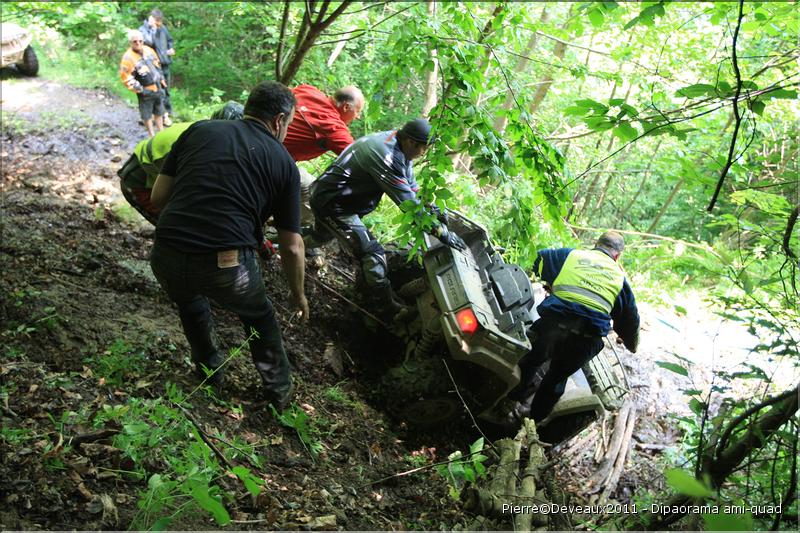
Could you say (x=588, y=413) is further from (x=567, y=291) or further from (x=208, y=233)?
(x=208, y=233)

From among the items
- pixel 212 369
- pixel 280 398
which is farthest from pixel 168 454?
pixel 280 398

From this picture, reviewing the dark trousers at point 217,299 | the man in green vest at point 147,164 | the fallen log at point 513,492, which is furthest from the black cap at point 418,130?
the fallen log at point 513,492

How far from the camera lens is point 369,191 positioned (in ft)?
18.0

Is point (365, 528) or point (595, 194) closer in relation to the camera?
point (365, 528)

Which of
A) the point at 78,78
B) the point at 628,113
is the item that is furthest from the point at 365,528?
the point at 78,78

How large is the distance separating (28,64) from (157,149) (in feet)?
30.9

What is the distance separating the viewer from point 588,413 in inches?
206

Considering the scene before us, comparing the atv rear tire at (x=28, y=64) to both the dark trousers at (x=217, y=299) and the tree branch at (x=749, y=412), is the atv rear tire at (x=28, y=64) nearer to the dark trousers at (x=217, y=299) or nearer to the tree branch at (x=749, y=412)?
the dark trousers at (x=217, y=299)

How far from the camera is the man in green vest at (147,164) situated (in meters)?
4.11

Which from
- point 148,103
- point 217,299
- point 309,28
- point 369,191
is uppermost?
point 309,28

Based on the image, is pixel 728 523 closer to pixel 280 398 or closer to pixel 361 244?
pixel 280 398

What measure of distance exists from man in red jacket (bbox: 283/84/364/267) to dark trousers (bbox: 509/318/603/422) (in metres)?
2.62

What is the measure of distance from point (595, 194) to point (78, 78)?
1336cm

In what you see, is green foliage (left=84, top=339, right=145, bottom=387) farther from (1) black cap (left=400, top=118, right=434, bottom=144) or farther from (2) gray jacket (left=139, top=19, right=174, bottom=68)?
(2) gray jacket (left=139, top=19, right=174, bottom=68)
